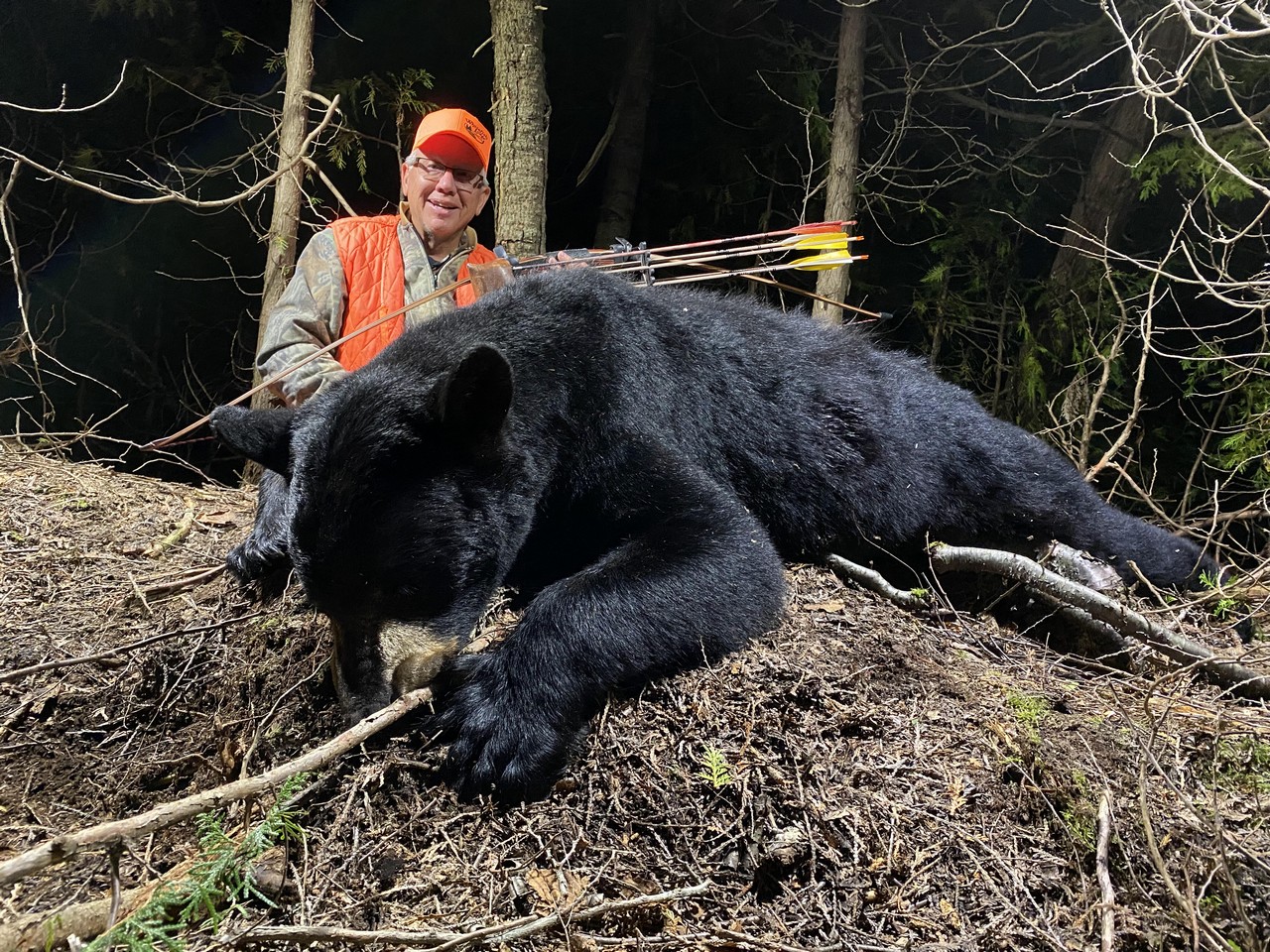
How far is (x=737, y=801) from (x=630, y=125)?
8245 mm

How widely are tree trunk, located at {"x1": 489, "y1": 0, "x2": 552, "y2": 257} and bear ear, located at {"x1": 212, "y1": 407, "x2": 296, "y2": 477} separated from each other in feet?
9.75

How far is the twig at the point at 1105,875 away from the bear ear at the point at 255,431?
2927 mm

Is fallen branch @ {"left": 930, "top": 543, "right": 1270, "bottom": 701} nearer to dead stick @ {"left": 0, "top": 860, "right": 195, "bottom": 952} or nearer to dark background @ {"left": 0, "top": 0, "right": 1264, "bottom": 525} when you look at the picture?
dead stick @ {"left": 0, "top": 860, "right": 195, "bottom": 952}

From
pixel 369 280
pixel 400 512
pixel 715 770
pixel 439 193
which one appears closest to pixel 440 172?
pixel 439 193

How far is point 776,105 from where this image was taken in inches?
368

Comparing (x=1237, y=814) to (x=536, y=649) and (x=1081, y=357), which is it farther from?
(x=1081, y=357)

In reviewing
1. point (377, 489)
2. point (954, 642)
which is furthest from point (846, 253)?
point (377, 489)

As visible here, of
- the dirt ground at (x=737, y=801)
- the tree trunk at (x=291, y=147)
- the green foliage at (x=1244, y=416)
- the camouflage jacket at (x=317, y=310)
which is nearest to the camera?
the dirt ground at (x=737, y=801)

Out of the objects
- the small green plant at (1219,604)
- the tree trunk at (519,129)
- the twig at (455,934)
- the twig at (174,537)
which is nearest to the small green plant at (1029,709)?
the twig at (455,934)

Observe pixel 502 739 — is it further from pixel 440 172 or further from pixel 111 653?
pixel 440 172

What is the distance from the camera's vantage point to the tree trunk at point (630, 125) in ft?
29.8

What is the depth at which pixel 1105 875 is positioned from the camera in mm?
2234

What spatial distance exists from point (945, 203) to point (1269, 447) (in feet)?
14.1

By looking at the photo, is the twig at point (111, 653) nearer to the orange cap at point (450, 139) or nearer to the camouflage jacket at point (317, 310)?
the camouflage jacket at point (317, 310)
